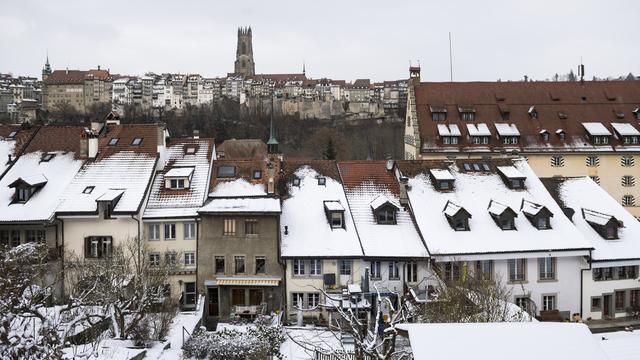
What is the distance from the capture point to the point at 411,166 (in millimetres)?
39781

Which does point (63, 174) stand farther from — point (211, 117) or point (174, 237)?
point (211, 117)

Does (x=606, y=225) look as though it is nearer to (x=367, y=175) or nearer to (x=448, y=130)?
Result: (x=367, y=175)

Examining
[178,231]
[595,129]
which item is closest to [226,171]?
[178,231]

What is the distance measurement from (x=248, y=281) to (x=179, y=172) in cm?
813

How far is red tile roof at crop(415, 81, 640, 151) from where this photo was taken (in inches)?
2196

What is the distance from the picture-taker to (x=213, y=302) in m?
34.4

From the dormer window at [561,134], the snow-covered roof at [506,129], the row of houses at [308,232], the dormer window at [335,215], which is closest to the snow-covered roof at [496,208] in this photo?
the row of houses at [308,232]

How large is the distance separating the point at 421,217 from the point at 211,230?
1220 centimetres

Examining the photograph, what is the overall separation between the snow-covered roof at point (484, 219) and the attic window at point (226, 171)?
10847 mm

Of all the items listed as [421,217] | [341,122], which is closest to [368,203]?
[421,217]

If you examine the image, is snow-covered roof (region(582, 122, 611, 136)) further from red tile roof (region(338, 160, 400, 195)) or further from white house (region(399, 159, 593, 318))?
red tile roof (region(338, 160, 400, 195))

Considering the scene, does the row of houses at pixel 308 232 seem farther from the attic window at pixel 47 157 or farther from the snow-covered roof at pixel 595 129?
the snow-covered roof at pixel 595 129

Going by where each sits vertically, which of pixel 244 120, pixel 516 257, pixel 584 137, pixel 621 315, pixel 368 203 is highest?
pixel 244 120

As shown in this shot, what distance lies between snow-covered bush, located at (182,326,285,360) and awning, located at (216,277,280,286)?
5889 millimetres
